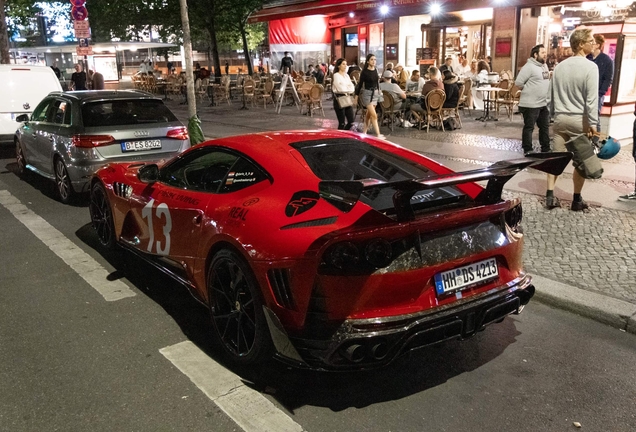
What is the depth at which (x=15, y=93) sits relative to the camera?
1237 cm

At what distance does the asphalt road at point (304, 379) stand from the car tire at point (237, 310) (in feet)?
0.65

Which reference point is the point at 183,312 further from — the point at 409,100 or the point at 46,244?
the point at 409,100

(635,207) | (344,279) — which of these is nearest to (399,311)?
(344,279)

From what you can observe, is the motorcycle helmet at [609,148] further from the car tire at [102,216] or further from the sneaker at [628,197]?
the car tire at [102,216]

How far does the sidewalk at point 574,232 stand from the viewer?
4652mm

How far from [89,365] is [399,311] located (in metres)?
2.13

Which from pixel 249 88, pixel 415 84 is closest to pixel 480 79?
pixel 415 84

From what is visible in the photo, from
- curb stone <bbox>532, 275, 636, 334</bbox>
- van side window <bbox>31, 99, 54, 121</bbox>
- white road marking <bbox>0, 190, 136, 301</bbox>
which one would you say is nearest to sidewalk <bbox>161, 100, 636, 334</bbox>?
curb stone <bbox>532, 275, 636, 334</bbox>

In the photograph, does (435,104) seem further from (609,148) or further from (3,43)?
(3,43)

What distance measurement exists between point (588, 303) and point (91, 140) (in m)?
Answer: 6.31

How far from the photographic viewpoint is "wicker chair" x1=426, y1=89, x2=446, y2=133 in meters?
13.1

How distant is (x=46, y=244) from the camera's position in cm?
662

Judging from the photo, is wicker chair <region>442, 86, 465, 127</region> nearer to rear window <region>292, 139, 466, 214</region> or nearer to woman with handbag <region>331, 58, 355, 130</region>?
woman with handbag <region>331, 58, 355, 130</region>

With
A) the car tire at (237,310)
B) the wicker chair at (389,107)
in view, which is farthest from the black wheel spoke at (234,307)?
the wicker chair at (389,107)
